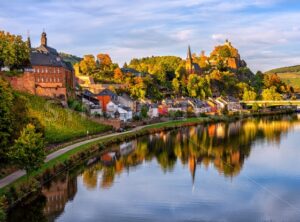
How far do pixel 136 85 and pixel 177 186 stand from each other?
171ft

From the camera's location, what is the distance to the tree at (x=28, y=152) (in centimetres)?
2403

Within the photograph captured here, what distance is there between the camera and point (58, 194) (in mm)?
25531

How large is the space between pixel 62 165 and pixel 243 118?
193ft

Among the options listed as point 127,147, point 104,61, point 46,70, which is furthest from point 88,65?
point 127,147

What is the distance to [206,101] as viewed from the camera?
93.1 metres

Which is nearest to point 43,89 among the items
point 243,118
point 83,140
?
point 83,140

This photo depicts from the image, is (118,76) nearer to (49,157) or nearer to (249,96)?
(249,96)

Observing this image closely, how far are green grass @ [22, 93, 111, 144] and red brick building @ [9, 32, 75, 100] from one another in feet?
7.44

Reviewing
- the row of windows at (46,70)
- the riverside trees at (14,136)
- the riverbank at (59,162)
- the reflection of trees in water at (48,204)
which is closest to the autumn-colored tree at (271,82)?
the riverbank at (59,162)

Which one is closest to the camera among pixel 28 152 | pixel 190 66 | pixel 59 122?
pixel 28 152

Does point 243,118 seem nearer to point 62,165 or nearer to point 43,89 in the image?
point 43,89

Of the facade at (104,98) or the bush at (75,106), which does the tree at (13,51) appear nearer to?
the bush at (75,106)

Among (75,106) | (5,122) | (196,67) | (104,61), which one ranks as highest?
(104,61)

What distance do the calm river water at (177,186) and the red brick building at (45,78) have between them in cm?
1138
